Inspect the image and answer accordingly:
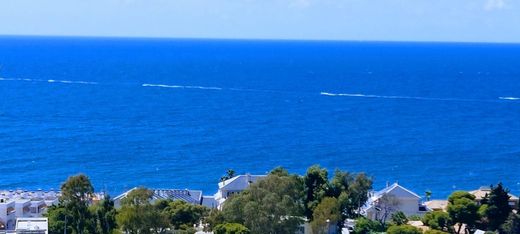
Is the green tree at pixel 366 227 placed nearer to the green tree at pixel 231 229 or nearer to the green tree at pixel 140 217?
the green tree at pixel 231 229

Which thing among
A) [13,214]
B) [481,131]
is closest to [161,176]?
[13,214]

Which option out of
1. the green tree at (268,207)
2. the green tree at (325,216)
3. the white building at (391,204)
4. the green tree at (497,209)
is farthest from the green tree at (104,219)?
the green tree at (497,209)

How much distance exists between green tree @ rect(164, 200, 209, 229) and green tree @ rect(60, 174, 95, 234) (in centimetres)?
327

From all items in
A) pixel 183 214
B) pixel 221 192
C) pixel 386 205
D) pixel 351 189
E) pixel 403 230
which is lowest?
pixel 403 230

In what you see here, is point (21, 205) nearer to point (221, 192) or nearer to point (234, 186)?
point (221, 192)

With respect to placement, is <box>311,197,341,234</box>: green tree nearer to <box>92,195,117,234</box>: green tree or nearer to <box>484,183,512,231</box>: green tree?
<box>484,183,512,231</box>: green tree

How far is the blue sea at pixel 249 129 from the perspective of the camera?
193 ft

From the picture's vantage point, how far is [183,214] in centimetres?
3509

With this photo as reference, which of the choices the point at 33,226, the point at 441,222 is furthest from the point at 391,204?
the point at 33,226

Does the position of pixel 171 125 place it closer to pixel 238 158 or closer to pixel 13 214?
pixel 238 158

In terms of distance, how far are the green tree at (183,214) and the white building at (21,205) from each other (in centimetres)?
670

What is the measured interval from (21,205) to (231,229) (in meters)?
12.6

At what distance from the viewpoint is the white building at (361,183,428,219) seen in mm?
40325

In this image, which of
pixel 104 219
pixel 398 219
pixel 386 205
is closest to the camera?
pixel 104 219
